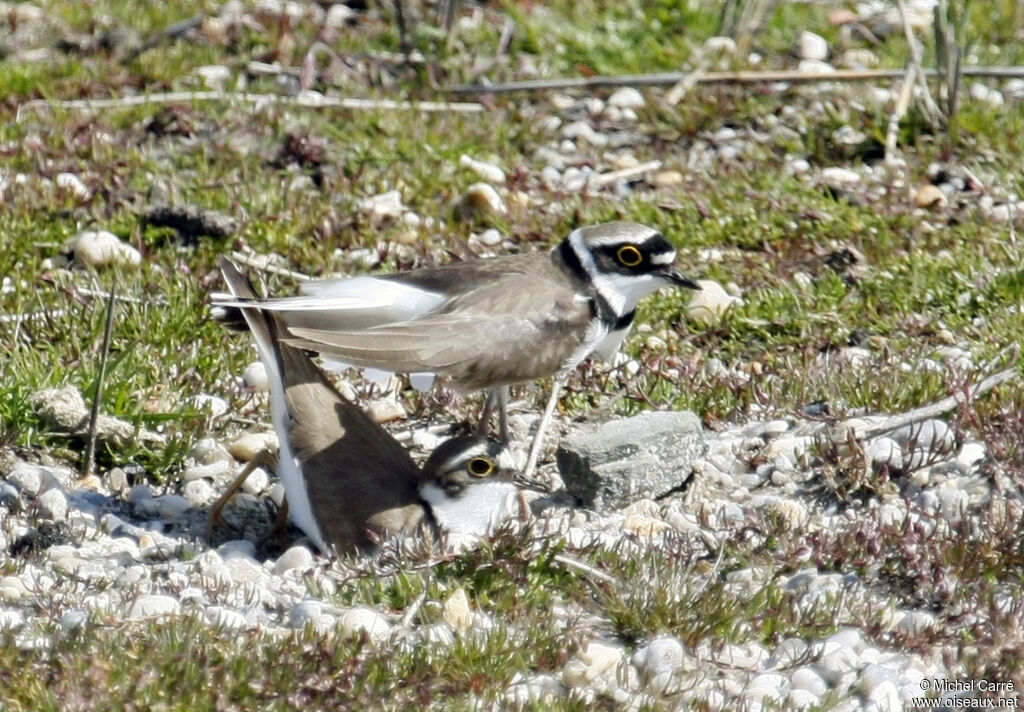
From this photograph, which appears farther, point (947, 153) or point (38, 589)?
point (947, 153)

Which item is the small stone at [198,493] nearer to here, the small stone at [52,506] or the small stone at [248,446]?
the small stone at [248,446]

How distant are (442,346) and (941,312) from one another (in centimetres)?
313

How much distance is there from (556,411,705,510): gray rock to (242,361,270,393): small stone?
64.6 inches

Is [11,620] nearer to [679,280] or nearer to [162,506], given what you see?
[162,506]

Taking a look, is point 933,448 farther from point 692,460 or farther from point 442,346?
point 442,346

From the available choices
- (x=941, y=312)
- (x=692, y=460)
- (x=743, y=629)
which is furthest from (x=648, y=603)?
(x=941, y=312)

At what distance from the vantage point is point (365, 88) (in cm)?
1055

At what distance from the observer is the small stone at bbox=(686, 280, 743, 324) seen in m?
8.20

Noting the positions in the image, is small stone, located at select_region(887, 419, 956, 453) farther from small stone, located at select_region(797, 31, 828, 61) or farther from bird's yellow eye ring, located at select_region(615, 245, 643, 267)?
small stone, located at select_region(797, 31, 828, 61)

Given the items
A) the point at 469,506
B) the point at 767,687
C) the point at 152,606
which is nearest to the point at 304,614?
the point at 152,606

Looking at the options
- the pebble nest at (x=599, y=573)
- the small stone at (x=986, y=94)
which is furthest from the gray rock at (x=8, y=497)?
the small stone at (x=986, y=94)

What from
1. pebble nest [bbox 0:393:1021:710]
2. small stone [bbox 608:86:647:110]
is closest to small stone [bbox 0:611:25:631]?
pebble nest [bbox 0:393:1021:710]

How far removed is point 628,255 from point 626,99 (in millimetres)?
3944

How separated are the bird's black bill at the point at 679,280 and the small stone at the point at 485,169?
2.69m
